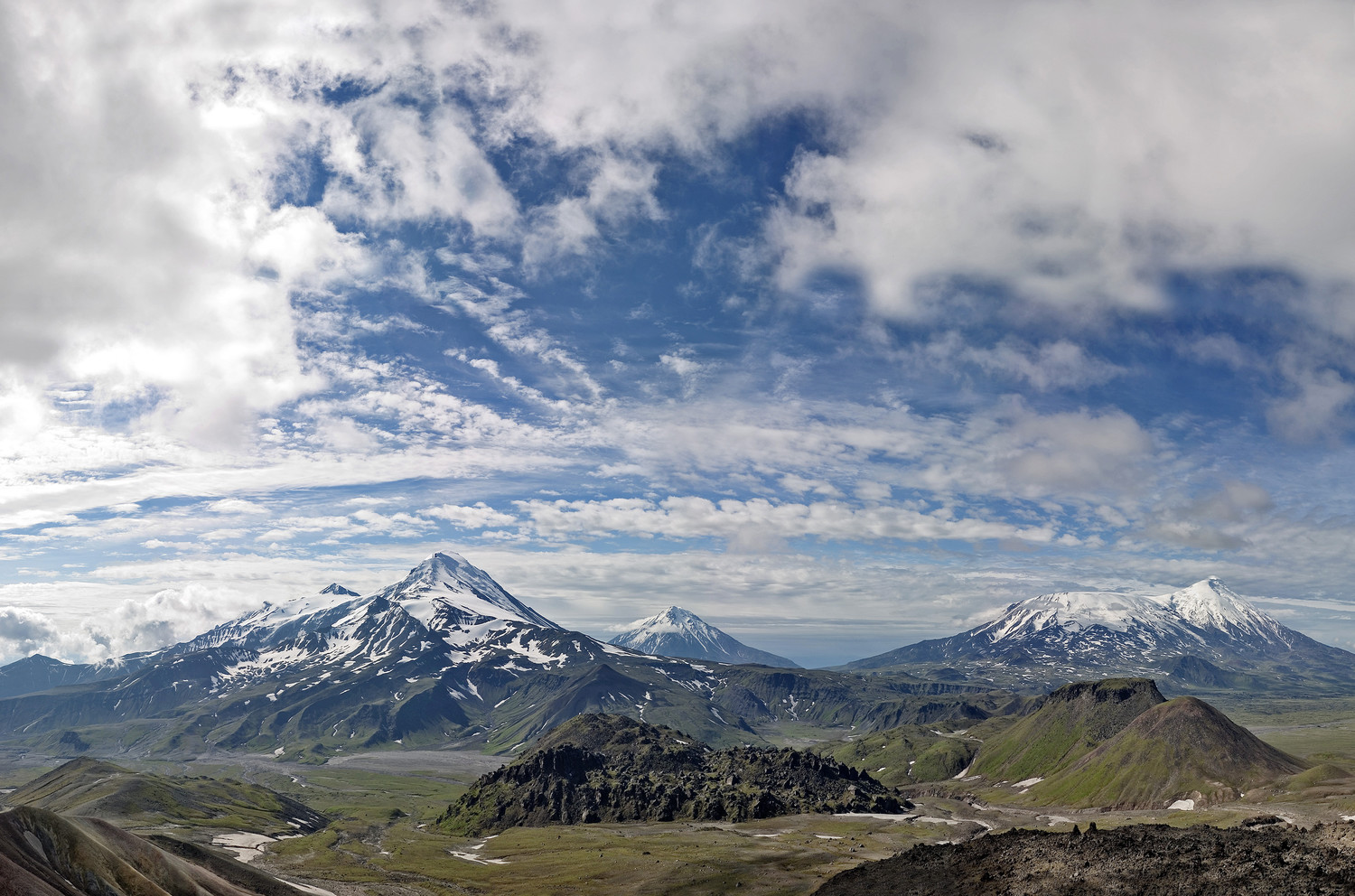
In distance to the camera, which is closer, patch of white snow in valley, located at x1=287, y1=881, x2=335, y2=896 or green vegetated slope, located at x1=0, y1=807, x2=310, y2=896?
green vegetated slope, located at x1=0, y1=807, x2=310, y2=896

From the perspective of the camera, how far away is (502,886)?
195625 millimetres

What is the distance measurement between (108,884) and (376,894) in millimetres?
95578

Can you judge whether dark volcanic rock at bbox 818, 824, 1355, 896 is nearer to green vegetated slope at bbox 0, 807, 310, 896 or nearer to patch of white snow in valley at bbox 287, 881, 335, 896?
green vegetated slope at bbox 0, 807, 310, 896

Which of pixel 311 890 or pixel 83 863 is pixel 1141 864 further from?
pixel 311 890

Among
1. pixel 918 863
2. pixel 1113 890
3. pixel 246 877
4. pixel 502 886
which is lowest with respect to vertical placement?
pixel 502 886

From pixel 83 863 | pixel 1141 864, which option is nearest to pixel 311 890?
A: pixel 83 863

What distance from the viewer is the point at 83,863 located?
10281 cm

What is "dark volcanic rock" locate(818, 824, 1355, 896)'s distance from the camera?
92438 mm

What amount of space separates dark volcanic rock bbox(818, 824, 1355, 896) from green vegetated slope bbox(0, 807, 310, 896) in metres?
108

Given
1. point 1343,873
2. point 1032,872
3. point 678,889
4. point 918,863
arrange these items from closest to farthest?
point 1343,873 → point 1032,872 → point 918,863 → point 678,889

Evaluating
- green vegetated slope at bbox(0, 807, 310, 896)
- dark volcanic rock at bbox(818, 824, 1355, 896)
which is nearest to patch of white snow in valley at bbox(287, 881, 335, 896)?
green vegetated slope at bbox(0, 807, 310, 896)

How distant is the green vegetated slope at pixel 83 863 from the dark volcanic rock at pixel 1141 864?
10797cm

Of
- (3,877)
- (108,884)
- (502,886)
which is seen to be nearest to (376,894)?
(502,886)

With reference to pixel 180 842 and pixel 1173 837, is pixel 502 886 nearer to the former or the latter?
pixel 180 842
